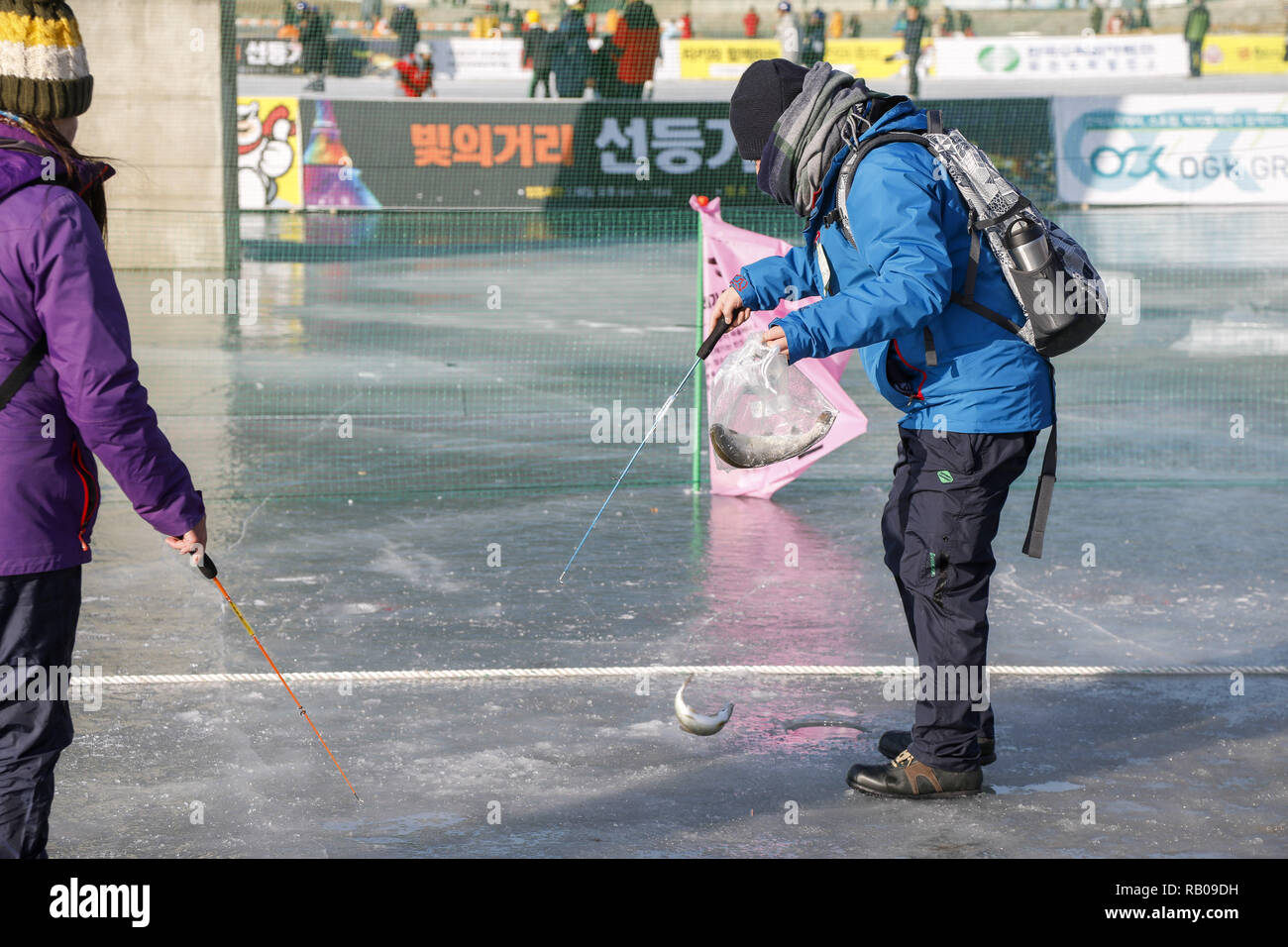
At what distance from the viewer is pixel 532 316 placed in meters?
14.4

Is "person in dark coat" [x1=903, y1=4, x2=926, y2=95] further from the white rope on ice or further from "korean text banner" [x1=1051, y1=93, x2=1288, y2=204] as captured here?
the white rope on ice

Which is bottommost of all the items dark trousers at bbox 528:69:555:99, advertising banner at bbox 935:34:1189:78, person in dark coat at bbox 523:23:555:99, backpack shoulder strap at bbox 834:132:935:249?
backpack shoulder strap at bbox 834:132:935:249

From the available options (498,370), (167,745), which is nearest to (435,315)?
(498,370)

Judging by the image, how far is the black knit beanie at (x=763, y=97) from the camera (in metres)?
4.32

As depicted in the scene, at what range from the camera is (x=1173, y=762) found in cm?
465

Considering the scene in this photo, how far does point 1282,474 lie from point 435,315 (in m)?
7.90

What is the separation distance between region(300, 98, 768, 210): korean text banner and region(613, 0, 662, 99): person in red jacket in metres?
1.54

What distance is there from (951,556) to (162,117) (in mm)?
14406

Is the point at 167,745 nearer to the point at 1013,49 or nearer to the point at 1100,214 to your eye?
the point at 1100,214

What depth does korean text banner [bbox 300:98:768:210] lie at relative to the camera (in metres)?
21.5

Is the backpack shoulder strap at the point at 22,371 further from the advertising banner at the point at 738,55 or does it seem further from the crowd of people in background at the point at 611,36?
the advertising banner at the point at 738,55

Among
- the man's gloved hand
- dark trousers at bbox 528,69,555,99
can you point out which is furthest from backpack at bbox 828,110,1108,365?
dark trousers at bbox 528,69,555,99

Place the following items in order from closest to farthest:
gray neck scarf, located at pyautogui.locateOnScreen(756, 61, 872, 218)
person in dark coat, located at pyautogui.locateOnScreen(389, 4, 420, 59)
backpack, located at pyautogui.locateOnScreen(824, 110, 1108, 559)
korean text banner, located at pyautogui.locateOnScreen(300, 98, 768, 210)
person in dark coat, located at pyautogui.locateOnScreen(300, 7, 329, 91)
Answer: backpack, located at pyautogui.locateOnScreen(824, 110, 1108, 559)
gray neck scarf, located at pyautogui.locateOnScreen(756, 61, 872, 218)
korean text banner, located at pyautogui.locateOnScreen(300, 98, 768, 210)
person in dark coat, located at pyautogui.locateOnScreen(389, 4, 420, 59)
person in dark coat, located at pyautogui.locateOnScreen(300, 7, 329, 91)

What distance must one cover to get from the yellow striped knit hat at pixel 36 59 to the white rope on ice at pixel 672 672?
8.36 ft
